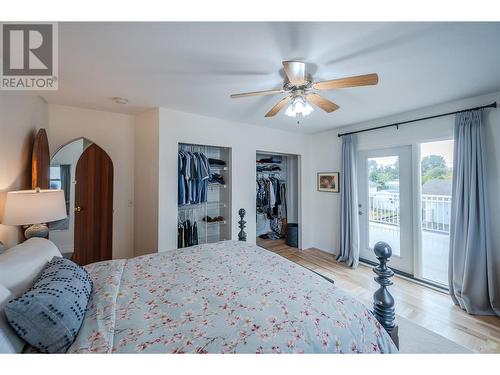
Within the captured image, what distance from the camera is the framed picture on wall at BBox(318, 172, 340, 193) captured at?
12.3ft

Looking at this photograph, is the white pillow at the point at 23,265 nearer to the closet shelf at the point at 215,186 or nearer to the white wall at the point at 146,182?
the white wall at the point at 146,182

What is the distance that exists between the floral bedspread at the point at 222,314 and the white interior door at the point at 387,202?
239cm

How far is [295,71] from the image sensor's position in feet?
5.04

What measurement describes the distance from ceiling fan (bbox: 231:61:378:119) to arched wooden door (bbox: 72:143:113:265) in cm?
218

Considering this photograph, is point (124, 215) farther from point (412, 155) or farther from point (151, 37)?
point (412, 155)

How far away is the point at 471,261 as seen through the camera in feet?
7.26

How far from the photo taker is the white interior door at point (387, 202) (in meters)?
2.93

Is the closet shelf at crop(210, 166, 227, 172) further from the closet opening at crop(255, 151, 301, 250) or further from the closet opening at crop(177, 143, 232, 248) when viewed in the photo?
the closet opening at crop(255, 151, 301, 250)

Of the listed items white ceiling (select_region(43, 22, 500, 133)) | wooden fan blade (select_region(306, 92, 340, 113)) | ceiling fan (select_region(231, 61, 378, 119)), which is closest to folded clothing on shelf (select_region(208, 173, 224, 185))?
white ceiling (select_region(43, 22, 500, 133))

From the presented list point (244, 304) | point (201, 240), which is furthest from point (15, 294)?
point (201, 240)
